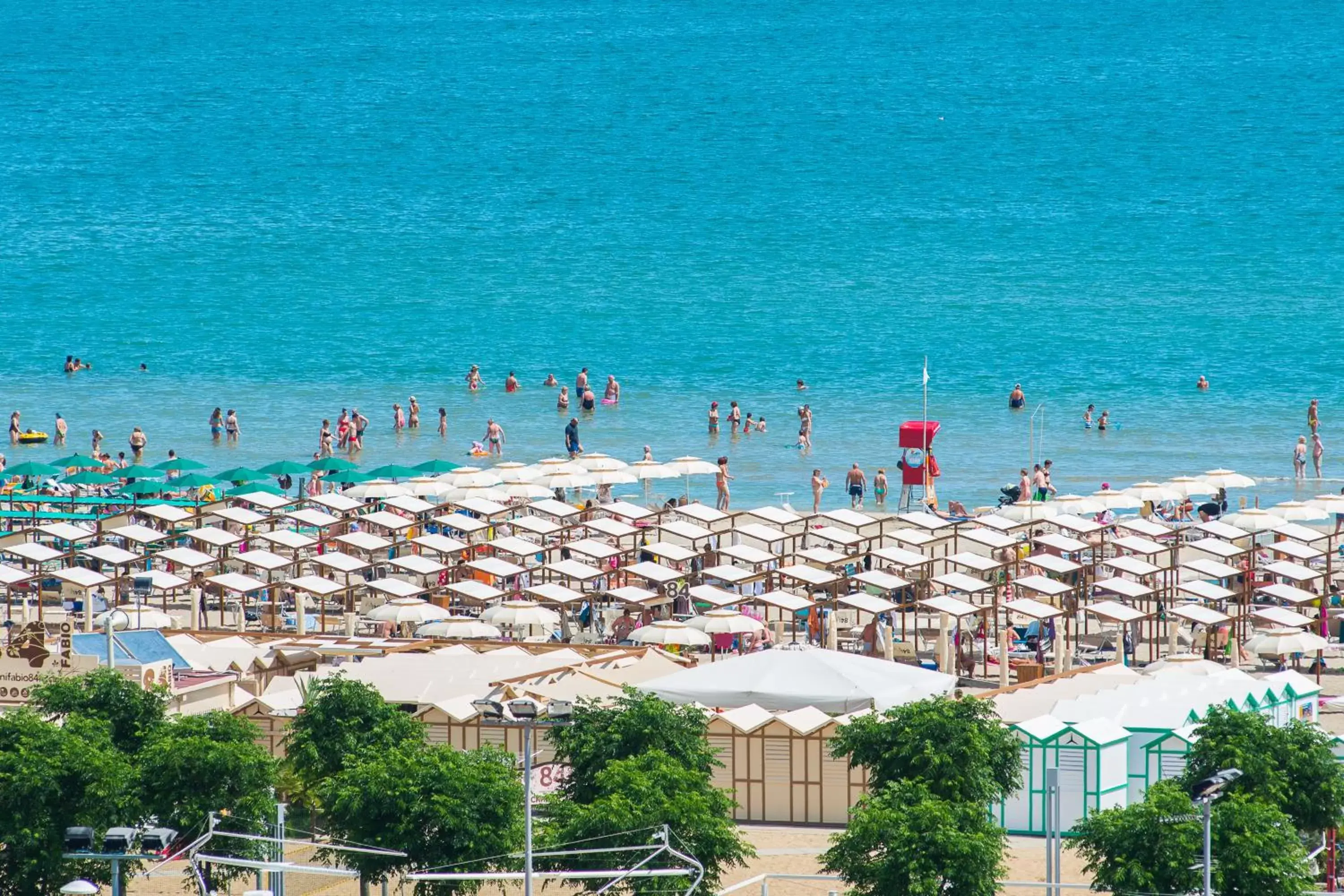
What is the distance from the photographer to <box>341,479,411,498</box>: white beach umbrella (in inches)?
1460

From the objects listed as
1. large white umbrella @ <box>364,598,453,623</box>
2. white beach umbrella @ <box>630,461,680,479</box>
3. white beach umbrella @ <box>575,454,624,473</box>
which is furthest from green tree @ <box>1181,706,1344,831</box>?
white beach umbrella @ <box>575,454,624,473</box>

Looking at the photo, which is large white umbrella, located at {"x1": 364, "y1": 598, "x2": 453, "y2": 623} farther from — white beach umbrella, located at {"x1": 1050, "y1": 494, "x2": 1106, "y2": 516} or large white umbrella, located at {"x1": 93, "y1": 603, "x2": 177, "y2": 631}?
white beach umbrella, located at {"x1": 1050, "y1": 494, "x2": 1106, "y2": 516}

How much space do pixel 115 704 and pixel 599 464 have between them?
804 inches

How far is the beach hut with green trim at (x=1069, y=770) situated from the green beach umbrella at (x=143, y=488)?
70.3 feet

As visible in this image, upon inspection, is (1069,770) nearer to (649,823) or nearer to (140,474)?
(649,823)

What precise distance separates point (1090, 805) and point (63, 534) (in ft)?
59.5

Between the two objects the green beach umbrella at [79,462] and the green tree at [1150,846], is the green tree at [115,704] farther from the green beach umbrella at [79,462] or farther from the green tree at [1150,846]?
the green beach umbrella at [79,462]

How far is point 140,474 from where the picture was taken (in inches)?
1597

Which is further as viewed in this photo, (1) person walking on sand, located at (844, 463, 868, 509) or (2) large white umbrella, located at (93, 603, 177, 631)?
(1) person walking on sand, located at (844, 463, 868, 509)

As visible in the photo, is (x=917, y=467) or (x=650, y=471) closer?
(x=650, y=471)

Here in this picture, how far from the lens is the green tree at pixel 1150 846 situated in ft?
53.3

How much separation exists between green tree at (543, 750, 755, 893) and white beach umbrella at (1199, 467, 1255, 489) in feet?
73.0

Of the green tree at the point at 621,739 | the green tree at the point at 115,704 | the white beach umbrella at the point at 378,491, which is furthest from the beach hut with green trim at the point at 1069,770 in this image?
the white beach umbrella at the point at 378,491

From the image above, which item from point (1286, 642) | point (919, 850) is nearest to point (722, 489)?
point (1286, 642)
